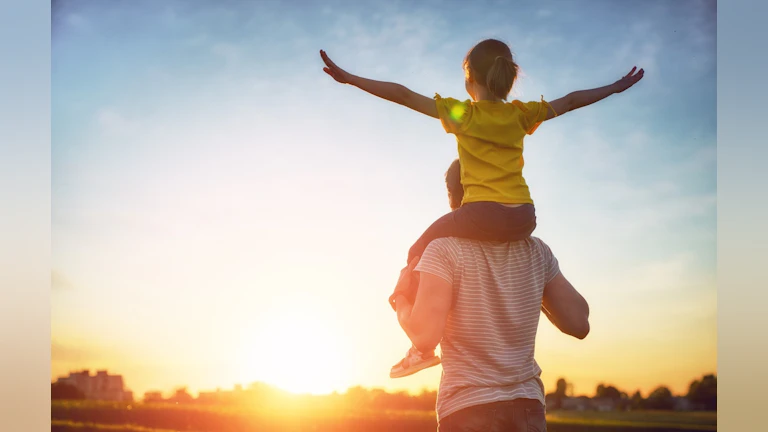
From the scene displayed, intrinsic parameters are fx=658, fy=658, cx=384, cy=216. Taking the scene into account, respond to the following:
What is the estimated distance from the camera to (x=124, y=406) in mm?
6383

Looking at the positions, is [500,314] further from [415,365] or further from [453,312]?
[415,365]

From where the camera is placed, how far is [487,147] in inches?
67.2

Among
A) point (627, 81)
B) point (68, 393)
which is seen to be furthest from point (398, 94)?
point (68, 393)

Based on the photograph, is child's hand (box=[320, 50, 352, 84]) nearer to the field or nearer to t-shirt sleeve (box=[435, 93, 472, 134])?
t-shirt sleeve (box=[435, 93, 472, 134])

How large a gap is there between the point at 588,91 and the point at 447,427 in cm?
106

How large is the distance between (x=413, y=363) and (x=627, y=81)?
1.17 metres

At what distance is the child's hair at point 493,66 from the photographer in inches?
68.0

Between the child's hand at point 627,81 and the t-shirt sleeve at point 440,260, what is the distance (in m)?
0.87

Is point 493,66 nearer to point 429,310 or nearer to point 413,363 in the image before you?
point 429,310

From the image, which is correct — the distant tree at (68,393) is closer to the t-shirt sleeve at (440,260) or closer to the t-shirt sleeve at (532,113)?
the t-shirt sleeve at (440,260)

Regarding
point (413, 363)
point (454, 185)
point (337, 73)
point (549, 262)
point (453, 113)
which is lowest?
point (413, 363)

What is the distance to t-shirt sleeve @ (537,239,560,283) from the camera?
1710mm

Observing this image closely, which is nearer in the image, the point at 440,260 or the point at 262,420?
the point at 440,260

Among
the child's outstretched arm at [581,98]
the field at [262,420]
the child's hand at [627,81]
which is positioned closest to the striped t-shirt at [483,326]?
the child's outstretched arm at [581,98]
